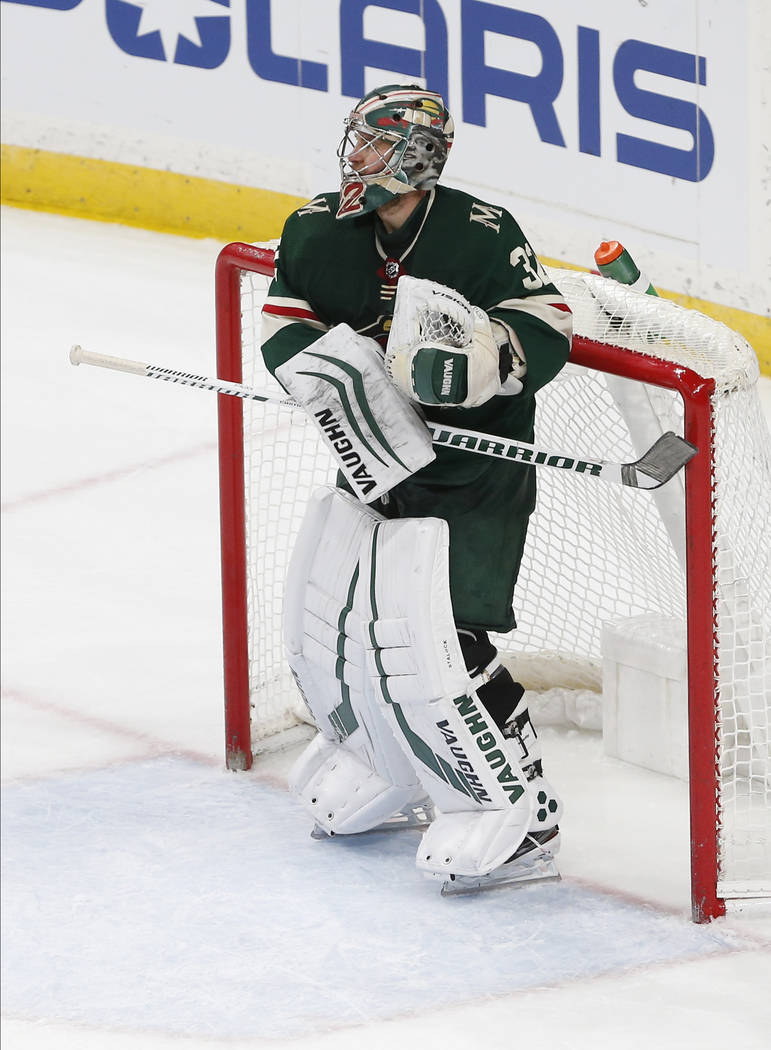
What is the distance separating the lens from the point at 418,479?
2.66m

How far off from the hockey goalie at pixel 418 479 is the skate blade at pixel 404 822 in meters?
0.12

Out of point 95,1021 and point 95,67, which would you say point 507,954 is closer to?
point 95,1021

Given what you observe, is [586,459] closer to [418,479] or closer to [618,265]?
[418,479]

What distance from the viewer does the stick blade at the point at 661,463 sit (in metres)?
2.48

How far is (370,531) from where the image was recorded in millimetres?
2691

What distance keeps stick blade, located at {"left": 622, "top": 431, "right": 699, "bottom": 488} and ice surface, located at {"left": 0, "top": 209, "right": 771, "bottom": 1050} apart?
2.00ft

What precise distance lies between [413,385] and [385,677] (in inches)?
18.2

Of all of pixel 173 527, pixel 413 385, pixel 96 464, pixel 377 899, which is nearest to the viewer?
pixel 413 385

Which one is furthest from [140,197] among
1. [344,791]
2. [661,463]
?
[661,463]

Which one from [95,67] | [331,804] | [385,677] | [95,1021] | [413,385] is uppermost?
[95,67]

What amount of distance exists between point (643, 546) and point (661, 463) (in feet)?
1.94

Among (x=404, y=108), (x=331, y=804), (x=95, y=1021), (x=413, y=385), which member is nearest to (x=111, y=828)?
(x=331, y=804)

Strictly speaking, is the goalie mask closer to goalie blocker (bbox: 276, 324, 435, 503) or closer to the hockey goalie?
the hockey goalie

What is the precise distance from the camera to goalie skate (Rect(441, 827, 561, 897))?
276 cm
